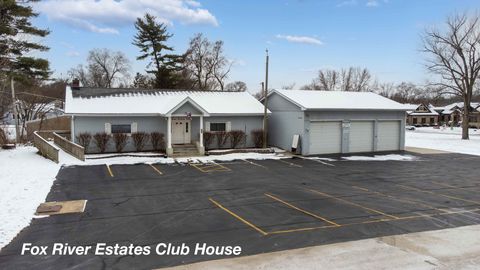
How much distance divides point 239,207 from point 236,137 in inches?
571

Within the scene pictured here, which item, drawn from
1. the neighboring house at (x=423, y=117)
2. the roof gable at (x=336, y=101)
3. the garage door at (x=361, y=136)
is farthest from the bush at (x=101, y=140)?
the neighboring house at (x=423, y=117)

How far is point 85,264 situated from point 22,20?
85.3 ft

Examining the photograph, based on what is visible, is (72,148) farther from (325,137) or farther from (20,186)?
(325,137)

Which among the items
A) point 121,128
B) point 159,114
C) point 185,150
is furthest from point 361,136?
point 121,128

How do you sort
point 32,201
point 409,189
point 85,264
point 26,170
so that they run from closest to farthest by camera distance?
point 85,264, point 32,201, point 409,189, point 26,170

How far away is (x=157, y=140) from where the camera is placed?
23.9 m

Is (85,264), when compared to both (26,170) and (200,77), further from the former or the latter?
(200,77)

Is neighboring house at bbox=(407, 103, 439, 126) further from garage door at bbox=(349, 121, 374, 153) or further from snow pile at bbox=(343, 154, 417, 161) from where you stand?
snow pile at bbox=(343, 154, 417, 161)

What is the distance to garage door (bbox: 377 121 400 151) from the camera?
1064 inches

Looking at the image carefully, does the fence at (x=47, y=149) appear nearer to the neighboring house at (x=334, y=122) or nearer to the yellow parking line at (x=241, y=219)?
the yellow parking line at (x=241, y=219)

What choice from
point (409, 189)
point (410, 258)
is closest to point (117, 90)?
point (409, 189)

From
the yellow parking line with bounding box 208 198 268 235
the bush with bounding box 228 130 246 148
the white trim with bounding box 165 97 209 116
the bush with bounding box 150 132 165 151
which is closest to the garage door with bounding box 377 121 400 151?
the bush with bounding box 228 130 246 148

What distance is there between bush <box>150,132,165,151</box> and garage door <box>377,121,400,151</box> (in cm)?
1484

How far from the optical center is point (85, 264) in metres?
6.87
